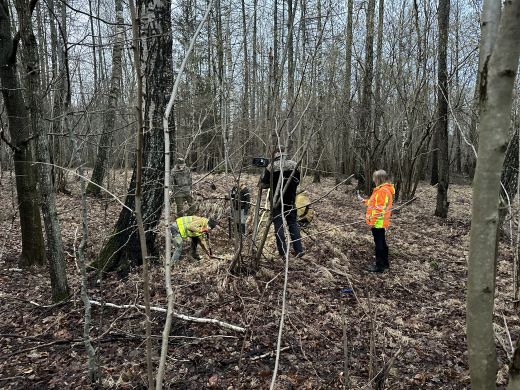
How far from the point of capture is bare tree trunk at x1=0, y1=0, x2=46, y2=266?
4516mm

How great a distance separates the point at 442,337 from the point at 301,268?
1919mm

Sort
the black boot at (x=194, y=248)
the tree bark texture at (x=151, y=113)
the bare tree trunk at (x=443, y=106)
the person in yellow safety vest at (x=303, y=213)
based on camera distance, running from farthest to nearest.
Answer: the bare tree trunk at (x=443, y=106)
the person in yellow safety vest at (x=303, y=213)
the black boot at (x=194, y=248)
the tree bark texture at (x=151, y=113)

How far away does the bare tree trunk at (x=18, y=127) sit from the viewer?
4516 mm

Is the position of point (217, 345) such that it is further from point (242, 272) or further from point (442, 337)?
point (442, 337)

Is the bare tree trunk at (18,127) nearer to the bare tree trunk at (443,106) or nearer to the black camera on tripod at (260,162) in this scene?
the black camera on tripod at (260,162)

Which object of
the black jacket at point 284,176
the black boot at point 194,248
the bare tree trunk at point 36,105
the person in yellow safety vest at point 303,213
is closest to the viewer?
the bare tree trunk at point 36,105

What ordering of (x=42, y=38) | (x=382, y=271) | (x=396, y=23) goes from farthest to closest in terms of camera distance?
(x=42, y=38), (x=396, y=23), (x=382, y=271)

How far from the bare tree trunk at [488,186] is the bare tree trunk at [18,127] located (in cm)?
454

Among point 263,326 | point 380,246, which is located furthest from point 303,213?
point 263,326

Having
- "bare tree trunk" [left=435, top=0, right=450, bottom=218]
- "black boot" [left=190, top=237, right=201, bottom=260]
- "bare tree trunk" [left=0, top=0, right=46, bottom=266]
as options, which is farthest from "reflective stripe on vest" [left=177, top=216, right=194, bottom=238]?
"bare tree trunk" [left=435, top=0, right=450, bottom=218]

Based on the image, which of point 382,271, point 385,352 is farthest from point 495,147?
point 382,271

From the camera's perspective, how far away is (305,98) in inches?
301

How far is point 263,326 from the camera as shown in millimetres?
3572

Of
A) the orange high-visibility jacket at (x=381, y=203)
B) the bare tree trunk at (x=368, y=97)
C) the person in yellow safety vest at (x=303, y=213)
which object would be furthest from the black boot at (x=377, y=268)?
the bare tree trunk at (x=368, y=97)
